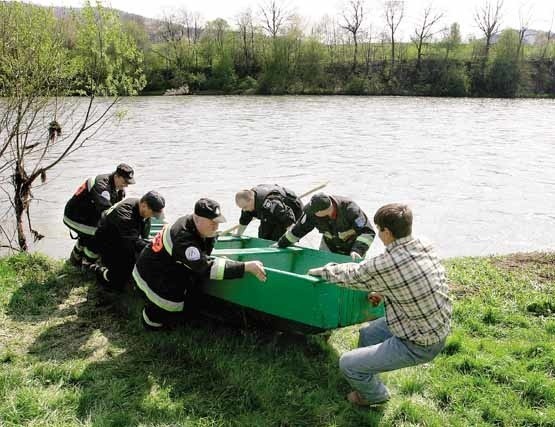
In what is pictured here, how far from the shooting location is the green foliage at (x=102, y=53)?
7.37 meters

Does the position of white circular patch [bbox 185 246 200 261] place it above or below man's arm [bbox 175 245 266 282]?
above

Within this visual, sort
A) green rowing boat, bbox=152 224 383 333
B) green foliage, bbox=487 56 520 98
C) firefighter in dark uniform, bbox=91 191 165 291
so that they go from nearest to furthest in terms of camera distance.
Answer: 1. green rowing boat, bbox=152 224 383 333
2. firefighter in dark uniform, bbox=91 191 165 291
3. green foliage, bbox=487 56 520 98

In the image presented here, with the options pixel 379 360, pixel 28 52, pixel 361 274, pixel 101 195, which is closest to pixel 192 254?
pixel 361 274

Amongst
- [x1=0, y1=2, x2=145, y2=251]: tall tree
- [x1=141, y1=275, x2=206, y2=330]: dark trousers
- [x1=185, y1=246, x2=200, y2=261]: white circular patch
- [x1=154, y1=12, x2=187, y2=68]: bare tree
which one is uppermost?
[x1=154, y1=12, x2=187, y2=68]: bare tree

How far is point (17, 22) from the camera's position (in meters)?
6.63

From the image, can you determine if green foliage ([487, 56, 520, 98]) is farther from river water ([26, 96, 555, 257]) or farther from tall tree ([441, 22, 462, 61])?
river water ([26, 96, 555, 257])

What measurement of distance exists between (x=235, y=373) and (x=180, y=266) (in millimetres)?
975

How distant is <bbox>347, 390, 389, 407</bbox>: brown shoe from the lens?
3.87 metres

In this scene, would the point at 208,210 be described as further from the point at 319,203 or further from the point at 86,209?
the point at 86,209

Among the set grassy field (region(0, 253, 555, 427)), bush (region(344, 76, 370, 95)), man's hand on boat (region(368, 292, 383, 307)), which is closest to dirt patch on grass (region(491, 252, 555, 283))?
grassy field (region(0, 253, 555, 427))

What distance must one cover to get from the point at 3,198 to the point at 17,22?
6898mm

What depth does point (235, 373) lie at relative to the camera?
13.8 ft

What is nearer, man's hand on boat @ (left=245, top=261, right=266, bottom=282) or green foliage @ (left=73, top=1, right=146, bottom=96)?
man's hand on boat @ (left=245, top=261, right=266, bottom=282)

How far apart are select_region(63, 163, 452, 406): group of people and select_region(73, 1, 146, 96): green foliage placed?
2.02m
